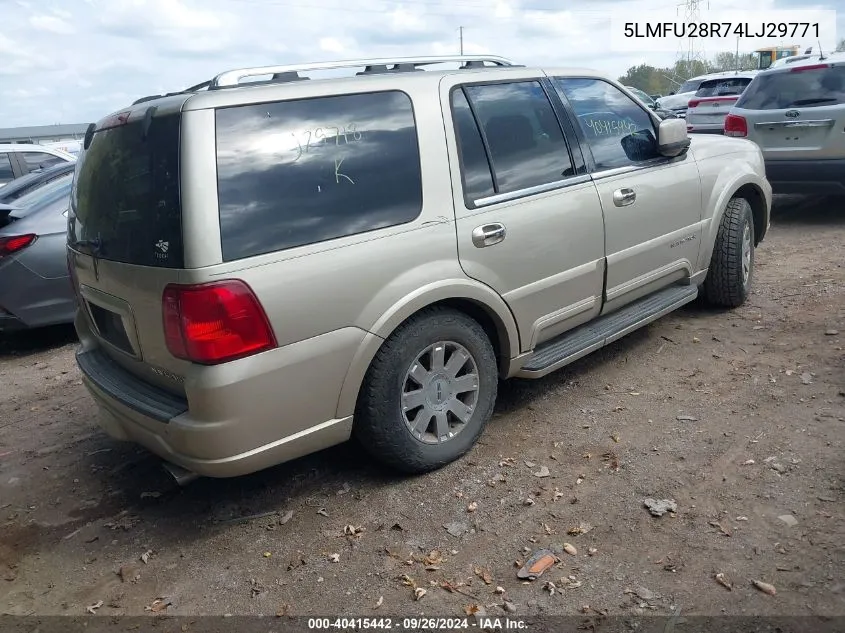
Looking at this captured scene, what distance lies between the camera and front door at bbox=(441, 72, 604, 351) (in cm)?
350

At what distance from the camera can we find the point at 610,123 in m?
4.39

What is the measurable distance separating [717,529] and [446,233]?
1704 mm

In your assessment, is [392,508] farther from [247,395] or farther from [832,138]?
[832,138]

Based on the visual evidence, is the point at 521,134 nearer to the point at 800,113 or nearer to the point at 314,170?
the point at 314,170

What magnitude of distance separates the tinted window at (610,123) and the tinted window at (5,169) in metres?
7.83

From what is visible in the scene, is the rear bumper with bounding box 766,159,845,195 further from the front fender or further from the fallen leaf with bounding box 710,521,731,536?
the fallen leaf with bounding box 710,521,731,536

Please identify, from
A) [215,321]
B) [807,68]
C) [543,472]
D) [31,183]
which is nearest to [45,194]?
[31,183]

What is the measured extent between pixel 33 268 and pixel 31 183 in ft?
4.59

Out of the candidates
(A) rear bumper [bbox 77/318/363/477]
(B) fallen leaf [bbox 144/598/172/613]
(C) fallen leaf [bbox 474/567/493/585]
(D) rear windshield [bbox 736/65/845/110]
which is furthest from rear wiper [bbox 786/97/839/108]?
(B) fallen leaf [bbox 144/598/172/613]

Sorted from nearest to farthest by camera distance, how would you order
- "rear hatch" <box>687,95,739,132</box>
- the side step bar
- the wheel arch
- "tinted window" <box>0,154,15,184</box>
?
the wheel arch, the side step bar, "tinted window" <box>0,154,15,184</box>, "rear hatch" <box>687,95,739,132</box>

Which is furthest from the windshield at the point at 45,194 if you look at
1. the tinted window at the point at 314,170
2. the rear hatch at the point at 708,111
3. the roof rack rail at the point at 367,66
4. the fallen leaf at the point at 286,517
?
the rear hatch at the point at 708,111

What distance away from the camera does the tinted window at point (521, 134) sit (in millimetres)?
3674

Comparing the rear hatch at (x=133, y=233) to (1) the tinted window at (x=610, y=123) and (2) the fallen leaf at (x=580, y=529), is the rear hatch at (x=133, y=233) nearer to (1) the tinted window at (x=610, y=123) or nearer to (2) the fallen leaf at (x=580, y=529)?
(2) the fallen leaf at (x=580, y=529)

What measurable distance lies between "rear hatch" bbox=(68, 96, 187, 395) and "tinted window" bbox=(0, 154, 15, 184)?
6676 millimetres
